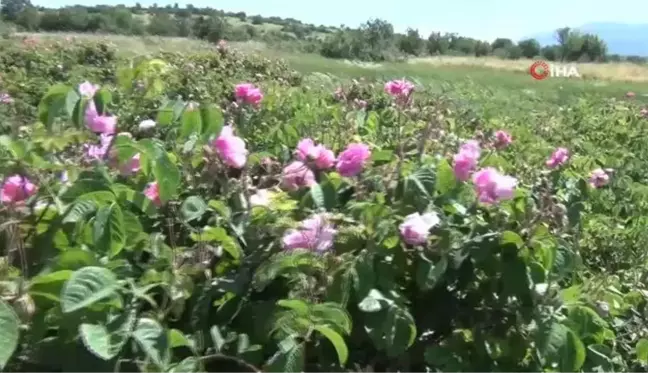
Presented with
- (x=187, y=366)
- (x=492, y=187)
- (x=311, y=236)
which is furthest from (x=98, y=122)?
(x=492, y=187)

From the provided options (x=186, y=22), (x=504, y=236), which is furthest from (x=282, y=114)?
(x=186, y=22)

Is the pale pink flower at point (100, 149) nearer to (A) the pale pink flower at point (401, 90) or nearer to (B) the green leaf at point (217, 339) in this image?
(B) the green leaf at point (217, 339)

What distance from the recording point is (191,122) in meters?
1.72

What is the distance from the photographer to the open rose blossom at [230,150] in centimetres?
168

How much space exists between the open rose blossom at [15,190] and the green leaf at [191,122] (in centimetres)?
32

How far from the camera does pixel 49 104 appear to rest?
1.74 m

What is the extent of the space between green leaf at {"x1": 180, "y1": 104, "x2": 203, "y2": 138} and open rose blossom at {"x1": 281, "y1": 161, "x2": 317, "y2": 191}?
199 millimetres

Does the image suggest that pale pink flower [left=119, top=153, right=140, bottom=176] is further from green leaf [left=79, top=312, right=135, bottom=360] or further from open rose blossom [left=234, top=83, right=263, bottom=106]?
open rose blossom [left=234, top=83, right=263, bottom=106]

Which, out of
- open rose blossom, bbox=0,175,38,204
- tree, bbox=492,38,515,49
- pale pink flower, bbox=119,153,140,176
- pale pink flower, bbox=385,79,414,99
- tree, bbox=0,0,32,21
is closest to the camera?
open rose blossom, bbox=0,175,38,204

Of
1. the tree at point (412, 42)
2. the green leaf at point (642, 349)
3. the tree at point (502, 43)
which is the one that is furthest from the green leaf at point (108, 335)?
the tree at point (502, 43)

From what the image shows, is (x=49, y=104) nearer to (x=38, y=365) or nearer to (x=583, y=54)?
(x=38, y=365)

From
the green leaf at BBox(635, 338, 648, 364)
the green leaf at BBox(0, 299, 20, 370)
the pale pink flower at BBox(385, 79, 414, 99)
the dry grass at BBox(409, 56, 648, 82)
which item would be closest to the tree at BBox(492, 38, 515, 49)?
the dry grass at BBox(409, 56, 648, 82)

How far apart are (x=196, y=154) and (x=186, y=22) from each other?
31019 millimetres

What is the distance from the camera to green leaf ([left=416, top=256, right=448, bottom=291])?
154cm
